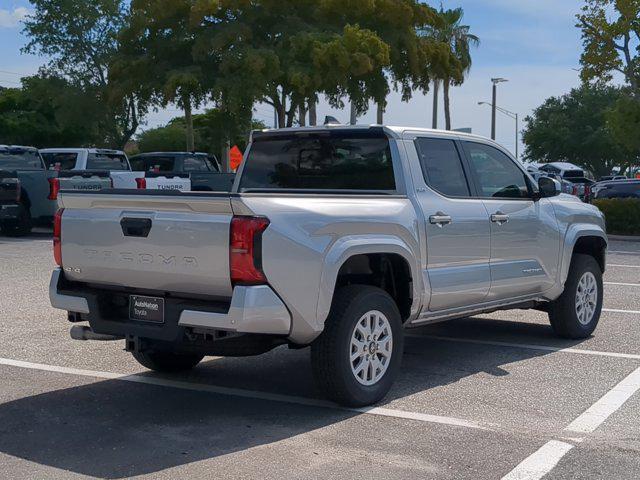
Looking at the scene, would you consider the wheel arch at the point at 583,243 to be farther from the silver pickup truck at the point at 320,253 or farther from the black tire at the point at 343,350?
the black tire at the point at 343,350

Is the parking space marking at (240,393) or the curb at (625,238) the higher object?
the curb at (625,238)

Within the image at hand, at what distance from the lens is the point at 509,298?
26.6 feet

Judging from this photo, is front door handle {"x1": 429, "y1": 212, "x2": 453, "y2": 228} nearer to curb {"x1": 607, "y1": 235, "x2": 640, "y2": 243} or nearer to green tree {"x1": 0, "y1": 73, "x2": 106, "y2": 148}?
curb {"x1": 607, "y1": 235, "x2": 640, "y2": 243}

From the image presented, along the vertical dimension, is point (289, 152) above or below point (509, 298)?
above

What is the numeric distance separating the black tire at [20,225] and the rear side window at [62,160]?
9.06 ft

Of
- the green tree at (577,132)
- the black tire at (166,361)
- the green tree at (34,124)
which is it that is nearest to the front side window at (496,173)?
the black tire at (166,361)

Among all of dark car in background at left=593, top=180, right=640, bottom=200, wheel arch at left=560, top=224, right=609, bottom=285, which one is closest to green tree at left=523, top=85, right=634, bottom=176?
dark car in background at left=593, top=180, right=640, bottom=200

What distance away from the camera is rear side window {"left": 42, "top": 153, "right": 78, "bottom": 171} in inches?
898

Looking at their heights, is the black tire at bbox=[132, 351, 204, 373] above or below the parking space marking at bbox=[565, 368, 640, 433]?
above

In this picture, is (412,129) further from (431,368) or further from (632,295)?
(632,295)

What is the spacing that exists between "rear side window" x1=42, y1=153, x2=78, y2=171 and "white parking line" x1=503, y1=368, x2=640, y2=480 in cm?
1759

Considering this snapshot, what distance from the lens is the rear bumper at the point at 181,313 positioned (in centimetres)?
561

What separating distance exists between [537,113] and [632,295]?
64.6 metres

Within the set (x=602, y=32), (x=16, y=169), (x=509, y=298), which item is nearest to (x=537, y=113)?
(x=602, y=32)
